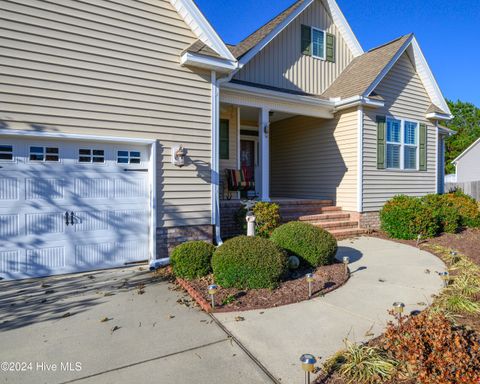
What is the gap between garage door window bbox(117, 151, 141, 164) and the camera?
6.02 m

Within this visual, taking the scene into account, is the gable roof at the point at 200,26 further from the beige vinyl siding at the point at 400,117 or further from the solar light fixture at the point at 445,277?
the solar light fixture at the point at 445,277

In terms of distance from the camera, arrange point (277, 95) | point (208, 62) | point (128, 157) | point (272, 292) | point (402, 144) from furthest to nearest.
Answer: point (402, 144), point (277, 95), point (208, 62), point (128, 157), point (272, 292)

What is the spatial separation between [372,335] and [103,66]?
5.88 metres

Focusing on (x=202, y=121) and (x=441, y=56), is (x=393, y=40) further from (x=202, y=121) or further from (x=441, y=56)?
(x=441, y=56)

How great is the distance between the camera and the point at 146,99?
608 centimetres

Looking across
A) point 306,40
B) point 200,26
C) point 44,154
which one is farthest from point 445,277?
point 306,40

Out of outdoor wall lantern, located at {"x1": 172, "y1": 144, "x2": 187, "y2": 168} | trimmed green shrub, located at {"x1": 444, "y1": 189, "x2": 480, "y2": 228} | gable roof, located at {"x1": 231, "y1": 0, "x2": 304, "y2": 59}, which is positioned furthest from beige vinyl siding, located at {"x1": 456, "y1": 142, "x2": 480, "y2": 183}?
outdoor wall lantern, located at {"x1": 172, "y1": 144, "x2": 187, "y2": 168}

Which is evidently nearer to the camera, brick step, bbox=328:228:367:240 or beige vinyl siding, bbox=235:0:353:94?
brick step, bbox=328:228:367:240

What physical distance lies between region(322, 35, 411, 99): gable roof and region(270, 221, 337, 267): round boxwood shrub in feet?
16.7

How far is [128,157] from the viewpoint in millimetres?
6105

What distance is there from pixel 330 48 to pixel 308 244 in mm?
8076

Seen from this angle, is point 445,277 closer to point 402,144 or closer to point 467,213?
point 467,213

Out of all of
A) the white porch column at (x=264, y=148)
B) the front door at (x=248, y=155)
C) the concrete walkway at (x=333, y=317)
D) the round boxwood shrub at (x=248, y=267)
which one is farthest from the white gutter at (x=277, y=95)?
the concrete walkway at (x=333, y=317)

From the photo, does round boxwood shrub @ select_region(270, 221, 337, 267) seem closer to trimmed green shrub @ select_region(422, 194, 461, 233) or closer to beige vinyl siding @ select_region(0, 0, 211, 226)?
beige vinyl siding @ select_region(0, 0, 211, 226)
